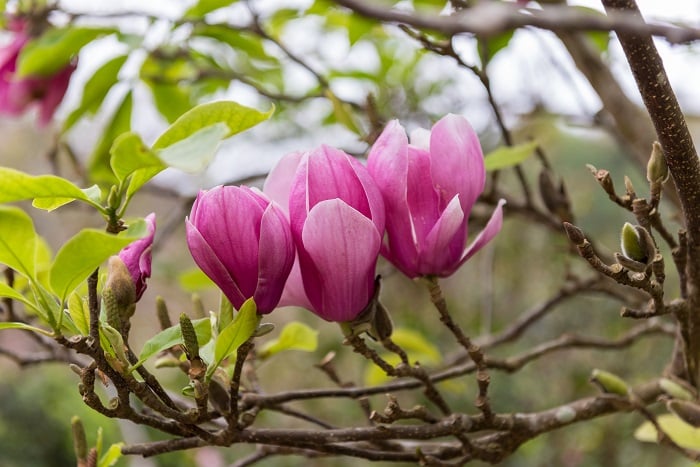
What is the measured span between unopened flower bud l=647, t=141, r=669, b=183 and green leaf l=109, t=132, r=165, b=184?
263mm

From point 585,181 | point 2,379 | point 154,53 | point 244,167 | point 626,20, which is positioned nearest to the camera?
point 626,20

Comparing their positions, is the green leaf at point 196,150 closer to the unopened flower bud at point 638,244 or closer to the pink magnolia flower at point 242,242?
the pink magnolia flower at point 242,242

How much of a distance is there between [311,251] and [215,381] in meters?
0.10

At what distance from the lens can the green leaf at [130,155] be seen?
1.01ft

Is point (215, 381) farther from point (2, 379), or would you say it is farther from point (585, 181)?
point (2, 379)

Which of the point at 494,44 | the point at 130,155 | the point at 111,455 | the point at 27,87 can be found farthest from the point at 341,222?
the point at 27,87

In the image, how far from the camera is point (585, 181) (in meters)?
2.50

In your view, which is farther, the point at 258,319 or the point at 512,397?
the point at 512,397

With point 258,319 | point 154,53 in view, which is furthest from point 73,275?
point 154,53

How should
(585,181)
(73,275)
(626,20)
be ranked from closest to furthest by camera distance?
(626,20), (73,275), (585,181)

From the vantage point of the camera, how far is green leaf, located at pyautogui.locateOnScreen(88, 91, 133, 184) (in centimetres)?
84

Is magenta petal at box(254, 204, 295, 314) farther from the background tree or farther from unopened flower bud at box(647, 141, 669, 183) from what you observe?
unopened flower bud at box(647, 141, 669, 183)

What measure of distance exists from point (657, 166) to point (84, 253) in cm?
30

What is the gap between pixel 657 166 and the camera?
40 cm
